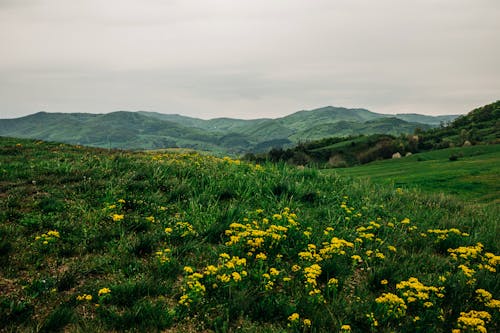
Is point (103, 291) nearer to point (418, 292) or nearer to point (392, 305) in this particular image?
point (392, 305)

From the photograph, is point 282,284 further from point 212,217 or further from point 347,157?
point 347,157

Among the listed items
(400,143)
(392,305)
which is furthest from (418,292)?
(400,143)

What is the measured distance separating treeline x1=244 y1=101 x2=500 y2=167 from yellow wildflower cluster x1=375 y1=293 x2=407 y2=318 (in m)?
58.8

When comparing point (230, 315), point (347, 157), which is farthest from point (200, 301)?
point (347, 157)

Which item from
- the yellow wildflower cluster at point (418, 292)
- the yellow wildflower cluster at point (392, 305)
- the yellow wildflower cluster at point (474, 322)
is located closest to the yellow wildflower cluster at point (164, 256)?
the yellow wildflower cluster at point (392, 305)

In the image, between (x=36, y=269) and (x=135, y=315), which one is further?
(x=36, y=269)

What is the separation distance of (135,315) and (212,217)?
3.45 metres

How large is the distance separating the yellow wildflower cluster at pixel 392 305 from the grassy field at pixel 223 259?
0.09ft

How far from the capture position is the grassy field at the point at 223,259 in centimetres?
468

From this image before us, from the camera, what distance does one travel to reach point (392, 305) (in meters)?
4.79

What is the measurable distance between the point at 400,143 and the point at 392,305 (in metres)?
100

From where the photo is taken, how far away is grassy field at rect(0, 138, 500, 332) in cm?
468

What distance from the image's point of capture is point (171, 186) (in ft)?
32.1

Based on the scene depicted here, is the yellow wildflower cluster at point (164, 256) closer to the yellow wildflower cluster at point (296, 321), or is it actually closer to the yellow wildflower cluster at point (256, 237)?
the yellow wildflower cluster at point (256, 237)
